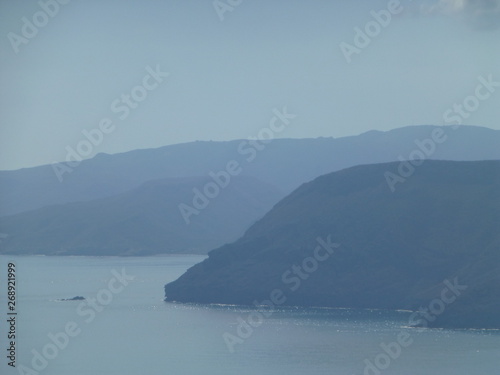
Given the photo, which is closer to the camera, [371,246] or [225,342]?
[225,342]

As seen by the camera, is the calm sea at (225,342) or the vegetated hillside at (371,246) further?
the vegetated hillside at (371,246)

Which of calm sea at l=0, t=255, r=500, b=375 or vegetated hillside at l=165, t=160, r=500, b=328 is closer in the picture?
calm sea at l=0, t=255, r=500, b=375

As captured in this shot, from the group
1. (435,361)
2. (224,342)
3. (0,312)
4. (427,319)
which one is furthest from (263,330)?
(0,312)

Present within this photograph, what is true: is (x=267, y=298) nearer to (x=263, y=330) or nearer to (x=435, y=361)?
(x=263, y=330)

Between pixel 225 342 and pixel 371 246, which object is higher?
pixel 371 246
